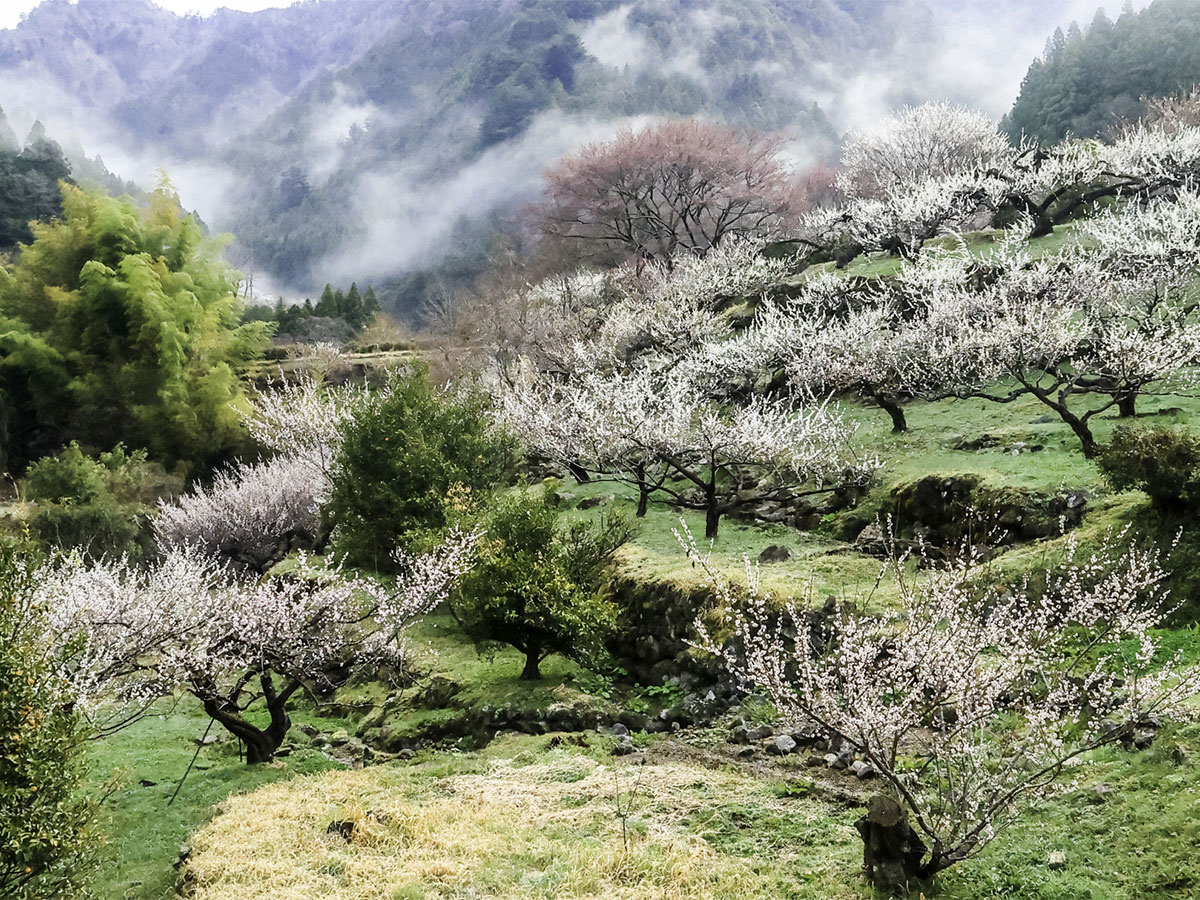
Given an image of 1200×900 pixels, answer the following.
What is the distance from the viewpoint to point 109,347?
2728 cm

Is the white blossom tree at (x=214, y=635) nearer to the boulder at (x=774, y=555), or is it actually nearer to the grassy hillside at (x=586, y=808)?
the grassy hillside at (x=586, y=808)

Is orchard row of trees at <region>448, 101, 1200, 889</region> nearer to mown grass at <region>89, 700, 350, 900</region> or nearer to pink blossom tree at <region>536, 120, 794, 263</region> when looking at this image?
pink blossom tree at <region>536, 120, 794, 263</region>

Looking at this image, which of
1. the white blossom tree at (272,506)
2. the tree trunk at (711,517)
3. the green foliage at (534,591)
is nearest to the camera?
the green foliage at (534,591)

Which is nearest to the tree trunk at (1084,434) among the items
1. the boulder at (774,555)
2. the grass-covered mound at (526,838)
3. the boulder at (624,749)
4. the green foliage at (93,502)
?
the boulder at (774,555)

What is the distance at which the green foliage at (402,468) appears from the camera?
1521 cm

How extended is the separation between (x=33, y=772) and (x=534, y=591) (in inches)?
243

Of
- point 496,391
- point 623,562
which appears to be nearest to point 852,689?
point 623,562

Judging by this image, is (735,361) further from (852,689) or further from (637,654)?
(852,689)

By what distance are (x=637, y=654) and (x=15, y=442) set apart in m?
28.1

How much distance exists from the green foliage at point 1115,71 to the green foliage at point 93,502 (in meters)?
46.4

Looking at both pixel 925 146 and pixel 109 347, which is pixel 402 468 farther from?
Result: pixel 925 146

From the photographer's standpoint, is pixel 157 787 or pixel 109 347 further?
pixel 109 347

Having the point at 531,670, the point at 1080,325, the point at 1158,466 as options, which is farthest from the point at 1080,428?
the point at 531,670

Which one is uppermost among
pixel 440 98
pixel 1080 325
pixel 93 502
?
pixel 440 98
